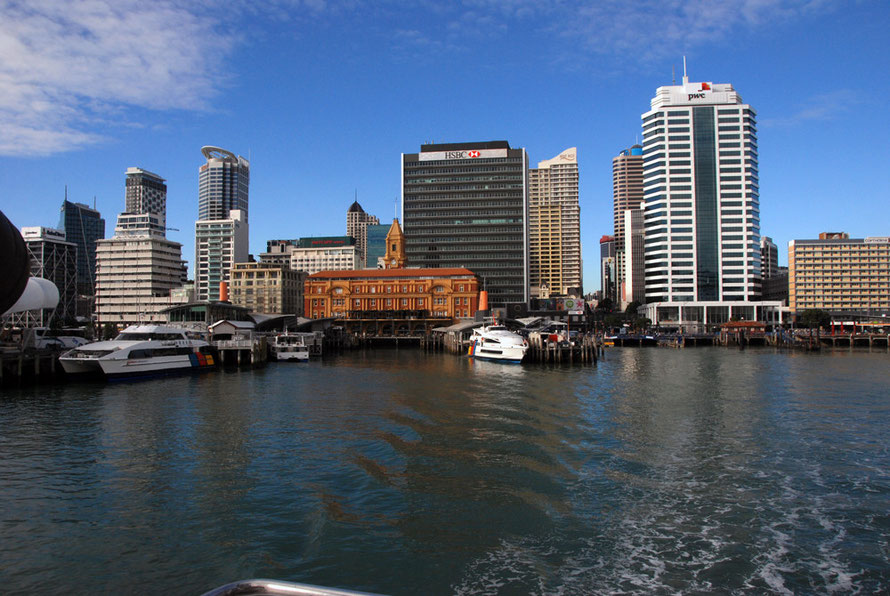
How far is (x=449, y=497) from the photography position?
660 inches

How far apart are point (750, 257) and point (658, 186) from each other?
99.1 ft

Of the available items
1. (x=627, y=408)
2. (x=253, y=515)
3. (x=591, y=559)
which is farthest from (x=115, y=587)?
(x=627, y=408)

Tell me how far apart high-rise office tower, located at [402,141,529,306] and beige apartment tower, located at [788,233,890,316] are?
79.6 meters

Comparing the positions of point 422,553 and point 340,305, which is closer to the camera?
point 422,553

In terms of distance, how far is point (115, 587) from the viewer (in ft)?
38.1

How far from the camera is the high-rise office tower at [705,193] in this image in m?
154

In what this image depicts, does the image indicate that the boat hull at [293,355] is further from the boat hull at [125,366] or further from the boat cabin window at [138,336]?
the boat cabin window at [138,336]

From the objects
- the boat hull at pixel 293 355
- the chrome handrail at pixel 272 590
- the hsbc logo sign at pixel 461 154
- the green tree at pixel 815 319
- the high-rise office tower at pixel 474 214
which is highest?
the hsbc logo sign at pixel 461 154

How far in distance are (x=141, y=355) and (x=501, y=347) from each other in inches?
1415

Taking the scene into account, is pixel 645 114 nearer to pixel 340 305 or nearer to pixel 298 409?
pixel 340 305

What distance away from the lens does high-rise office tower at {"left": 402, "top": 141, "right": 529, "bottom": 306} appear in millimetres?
166000

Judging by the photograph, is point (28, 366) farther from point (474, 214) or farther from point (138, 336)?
point (474, 214)

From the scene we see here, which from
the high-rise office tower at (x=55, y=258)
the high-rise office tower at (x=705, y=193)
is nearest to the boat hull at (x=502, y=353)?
the high-rise office tower at (x=705, y=193)

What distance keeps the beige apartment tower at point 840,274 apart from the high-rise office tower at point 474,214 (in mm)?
79580
